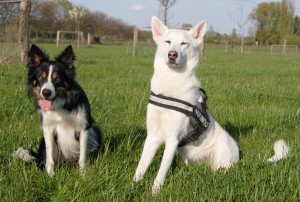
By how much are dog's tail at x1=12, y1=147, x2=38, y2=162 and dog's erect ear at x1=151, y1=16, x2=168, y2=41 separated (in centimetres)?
182

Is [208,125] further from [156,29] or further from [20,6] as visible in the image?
[20,6]

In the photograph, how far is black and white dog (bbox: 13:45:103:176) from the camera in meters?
3.62

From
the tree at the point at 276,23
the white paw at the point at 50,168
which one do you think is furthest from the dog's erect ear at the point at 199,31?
the tree at the point at 276,23

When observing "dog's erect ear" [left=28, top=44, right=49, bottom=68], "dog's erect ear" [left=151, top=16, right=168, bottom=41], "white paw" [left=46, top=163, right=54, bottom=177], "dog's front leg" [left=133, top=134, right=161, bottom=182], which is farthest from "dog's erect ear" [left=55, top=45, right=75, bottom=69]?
"dog's front leg" [left=133, top=134, right=161, bottom=182]

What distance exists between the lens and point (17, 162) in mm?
3316

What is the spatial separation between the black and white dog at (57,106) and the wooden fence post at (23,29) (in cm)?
885

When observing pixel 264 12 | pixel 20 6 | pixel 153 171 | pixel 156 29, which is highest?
pixel 264 12

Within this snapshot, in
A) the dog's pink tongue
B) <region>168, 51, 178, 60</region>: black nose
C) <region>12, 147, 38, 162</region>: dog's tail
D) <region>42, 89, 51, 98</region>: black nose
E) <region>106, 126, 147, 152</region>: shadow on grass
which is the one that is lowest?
<region>12, 147, 38, 162</region>: dog's tail

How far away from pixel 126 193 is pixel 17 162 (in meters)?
1.17

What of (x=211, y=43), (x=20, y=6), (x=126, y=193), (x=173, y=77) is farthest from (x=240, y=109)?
(x=211, y=43)

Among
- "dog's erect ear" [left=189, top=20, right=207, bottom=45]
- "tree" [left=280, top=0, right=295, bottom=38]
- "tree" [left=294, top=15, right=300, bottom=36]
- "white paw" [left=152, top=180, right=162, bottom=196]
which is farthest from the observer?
"tree" [left=294, top=15, right=300, bottom=36]

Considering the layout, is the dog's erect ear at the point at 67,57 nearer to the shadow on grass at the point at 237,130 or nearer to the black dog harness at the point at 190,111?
the black dog harness at the point at 190,111

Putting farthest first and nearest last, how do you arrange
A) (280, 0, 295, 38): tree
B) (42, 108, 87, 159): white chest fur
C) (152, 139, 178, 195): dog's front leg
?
(280, 0, 295, 38): tree
(42, 108, 87, 159): white chest fur
(152, 139, 178, 195): dog's front leg

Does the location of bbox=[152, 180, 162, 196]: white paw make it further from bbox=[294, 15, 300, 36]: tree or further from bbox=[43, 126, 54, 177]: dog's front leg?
bbox=[294, 15, 300, 36]: tree
